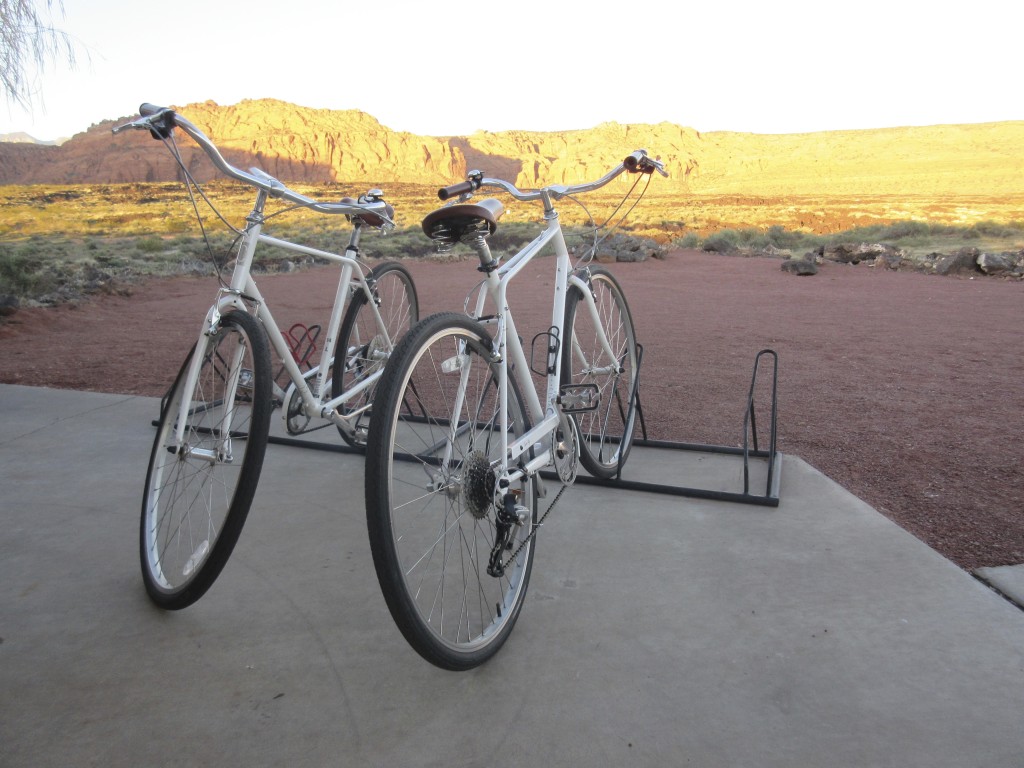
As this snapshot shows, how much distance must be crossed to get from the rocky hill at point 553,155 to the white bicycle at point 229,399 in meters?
67.7

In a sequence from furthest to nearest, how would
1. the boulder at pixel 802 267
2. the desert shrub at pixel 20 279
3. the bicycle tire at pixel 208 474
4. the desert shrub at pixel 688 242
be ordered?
the desert shrub at pixel 688 242 → the boulder at pixel 802 267 → the desert shrub at pixel 20 279 → the bicycle tire at pixel 208 474

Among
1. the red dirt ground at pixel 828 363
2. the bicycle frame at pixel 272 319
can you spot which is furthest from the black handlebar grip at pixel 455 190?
the red dirt ground at pixel 828 363

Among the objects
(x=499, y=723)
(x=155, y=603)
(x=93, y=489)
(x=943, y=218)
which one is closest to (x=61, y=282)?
(x=93, y=489)

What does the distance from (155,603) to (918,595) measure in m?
2.49

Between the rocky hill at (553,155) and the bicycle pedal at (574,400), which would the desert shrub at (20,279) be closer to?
the bicycle pedal at (574,400)

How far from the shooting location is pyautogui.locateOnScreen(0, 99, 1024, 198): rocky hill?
3012 inches

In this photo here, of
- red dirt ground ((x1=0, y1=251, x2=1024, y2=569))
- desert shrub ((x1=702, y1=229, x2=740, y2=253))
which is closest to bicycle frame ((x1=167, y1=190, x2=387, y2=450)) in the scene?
red dirt ground ((x1=0, y1=251, x2=1024, y2=569))

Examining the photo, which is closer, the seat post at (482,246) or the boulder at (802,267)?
the seat post at (482,246)

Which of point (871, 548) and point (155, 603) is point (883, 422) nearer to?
point (871, 548)

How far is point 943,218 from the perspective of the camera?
32.4 m

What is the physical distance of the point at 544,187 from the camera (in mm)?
3162

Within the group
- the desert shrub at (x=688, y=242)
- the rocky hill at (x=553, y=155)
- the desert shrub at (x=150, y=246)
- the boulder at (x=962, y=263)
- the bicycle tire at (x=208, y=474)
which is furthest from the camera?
the rocky hill at (x=553, y=155)

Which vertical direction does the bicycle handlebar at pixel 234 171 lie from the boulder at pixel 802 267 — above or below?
above

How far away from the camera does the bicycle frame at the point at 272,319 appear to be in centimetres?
263
